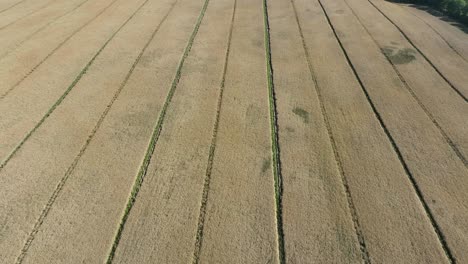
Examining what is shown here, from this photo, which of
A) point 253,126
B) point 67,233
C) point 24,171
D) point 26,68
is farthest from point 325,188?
point 26,68

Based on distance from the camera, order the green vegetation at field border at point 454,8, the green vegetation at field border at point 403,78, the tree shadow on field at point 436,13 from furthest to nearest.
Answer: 1. the green vegetation at field border at point 454,8
2. the tree shadow on field at point 436,13
3. the green vegetation at field border at point 403,78

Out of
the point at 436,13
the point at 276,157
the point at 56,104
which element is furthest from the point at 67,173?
the point at 436,13

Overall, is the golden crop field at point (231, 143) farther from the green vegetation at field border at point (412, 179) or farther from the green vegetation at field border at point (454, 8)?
the green vegetation at field border at point (454, 8)

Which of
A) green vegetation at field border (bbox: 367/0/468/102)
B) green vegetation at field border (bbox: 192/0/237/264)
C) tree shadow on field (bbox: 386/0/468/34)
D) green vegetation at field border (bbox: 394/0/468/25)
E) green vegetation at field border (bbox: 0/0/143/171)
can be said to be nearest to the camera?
green vegetation at field border (bbox: 192/0/237/264)

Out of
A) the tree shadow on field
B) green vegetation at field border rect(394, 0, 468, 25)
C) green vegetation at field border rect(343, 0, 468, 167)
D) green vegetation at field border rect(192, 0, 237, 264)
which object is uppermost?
green vegetation at field border rect(394, 0, 468, 25)

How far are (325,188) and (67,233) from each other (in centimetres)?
241

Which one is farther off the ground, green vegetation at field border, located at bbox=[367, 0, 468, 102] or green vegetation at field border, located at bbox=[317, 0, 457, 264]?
green vegetation at field border, located at bbox=[367, 0, 468, 102]

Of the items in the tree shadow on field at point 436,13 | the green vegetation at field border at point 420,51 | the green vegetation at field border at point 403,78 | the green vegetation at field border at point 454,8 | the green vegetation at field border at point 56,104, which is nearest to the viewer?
the green vegetation at field border at point 56,104

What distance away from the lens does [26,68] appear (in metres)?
5.65

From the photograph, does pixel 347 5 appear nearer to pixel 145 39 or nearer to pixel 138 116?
pixel 145 39

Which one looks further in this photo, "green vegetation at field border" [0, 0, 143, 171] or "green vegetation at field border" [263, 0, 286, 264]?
"green vegetation at field border" [0, 0, 143, 171]

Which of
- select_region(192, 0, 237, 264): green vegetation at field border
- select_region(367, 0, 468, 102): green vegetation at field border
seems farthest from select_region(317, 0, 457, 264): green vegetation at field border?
select_region(192, 0, 237, 264): green vegetation at field border

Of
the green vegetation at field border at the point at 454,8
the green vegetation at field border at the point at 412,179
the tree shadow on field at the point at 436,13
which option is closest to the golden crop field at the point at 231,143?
the green vegetation at field border at the point at 412,179

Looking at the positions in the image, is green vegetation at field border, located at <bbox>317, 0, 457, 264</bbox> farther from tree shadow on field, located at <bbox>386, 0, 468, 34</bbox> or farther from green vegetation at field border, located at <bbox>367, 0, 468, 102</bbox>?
tree shadow on field, located at <bbox>386, 0, 468, 34</bbox>
